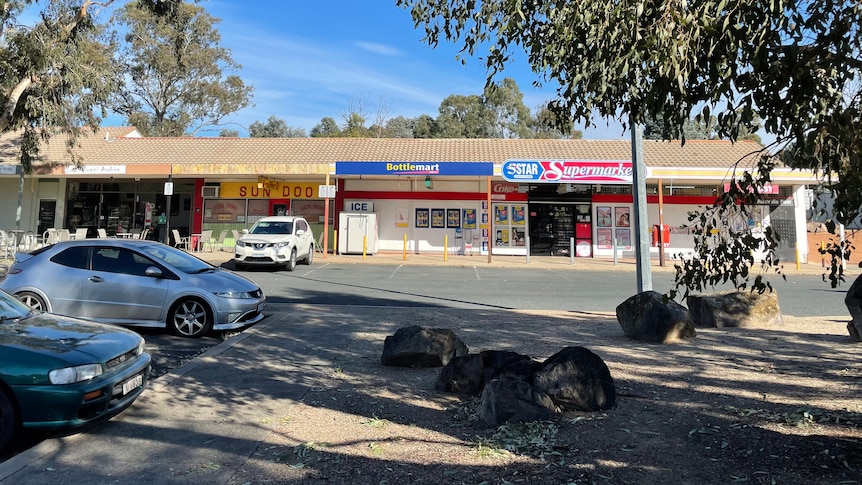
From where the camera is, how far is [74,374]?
3.75m

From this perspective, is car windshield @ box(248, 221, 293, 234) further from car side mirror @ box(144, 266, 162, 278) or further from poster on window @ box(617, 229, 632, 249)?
poster on window @ box(617, 229, 632, 249)

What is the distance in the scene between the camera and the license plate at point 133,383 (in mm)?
4160

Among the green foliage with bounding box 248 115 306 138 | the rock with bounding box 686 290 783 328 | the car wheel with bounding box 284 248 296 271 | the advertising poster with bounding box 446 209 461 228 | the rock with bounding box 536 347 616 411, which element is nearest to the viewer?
the rock with bounding box 536 347 616 411

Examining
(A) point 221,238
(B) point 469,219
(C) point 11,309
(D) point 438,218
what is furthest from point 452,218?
(C) point 11,309

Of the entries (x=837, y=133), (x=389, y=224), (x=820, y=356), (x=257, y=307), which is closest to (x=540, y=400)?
(x=837, y=133)

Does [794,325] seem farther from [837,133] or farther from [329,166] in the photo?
[329,166]

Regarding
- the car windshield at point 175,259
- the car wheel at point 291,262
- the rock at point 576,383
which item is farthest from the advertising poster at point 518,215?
the rock at point 576,383

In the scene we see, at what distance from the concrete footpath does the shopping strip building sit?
15.9 meters

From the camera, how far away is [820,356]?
633cm

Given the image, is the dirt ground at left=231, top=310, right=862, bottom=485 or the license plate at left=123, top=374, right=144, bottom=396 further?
the license plate at left=123, top=374, right=144, bottom=396

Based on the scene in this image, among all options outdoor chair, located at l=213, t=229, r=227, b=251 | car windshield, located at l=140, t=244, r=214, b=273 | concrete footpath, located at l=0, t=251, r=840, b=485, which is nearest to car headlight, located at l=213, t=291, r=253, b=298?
concrete footpath, located at l=0, t=251, r=840, b=485

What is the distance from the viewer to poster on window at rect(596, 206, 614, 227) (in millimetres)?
24469

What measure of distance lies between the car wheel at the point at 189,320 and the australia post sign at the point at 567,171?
613 inches

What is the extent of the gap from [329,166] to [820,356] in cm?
1862
